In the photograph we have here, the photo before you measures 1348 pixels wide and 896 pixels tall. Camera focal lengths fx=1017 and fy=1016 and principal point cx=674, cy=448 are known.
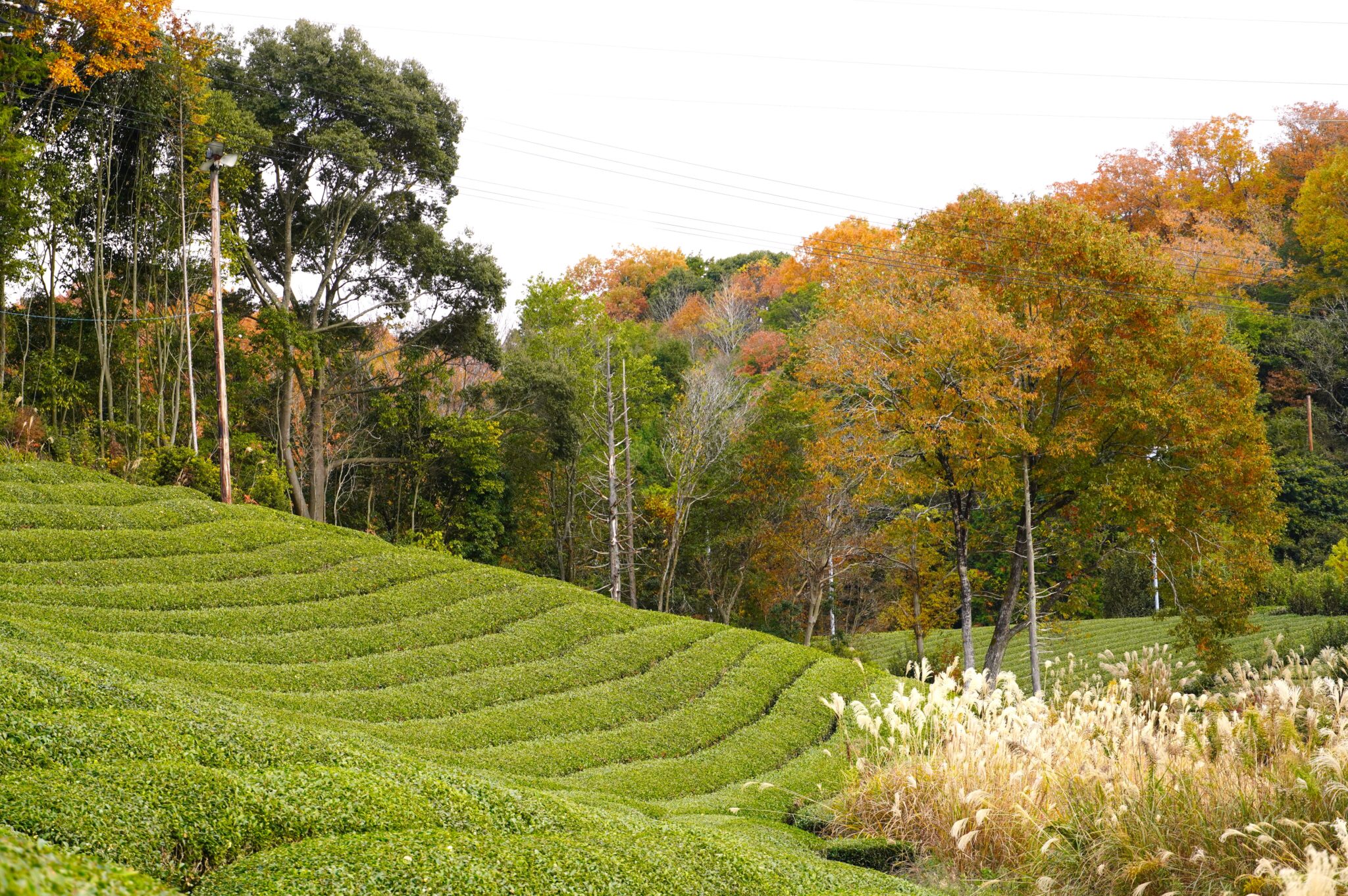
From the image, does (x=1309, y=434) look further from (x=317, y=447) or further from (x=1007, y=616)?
(x=317, y=447)

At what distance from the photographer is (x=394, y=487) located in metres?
30.1

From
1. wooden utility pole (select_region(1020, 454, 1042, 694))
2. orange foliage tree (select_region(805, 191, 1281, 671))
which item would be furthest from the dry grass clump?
orange foliage tree (select_region(805, 191, 1281, 671))

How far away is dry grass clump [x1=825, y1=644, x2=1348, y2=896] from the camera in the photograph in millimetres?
5410

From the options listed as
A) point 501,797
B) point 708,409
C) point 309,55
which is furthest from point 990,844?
point 309,55

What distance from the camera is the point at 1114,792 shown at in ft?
19.5

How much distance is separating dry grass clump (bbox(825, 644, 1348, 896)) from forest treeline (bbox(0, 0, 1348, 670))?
11039 millimetres

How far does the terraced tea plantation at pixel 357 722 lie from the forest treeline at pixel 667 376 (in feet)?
17.3

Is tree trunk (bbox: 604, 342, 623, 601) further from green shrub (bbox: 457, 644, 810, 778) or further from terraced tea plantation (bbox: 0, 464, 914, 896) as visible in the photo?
green shrub (bbox: 457, 644, 810, 778)

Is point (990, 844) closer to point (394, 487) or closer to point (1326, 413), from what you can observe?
point (394, 487)

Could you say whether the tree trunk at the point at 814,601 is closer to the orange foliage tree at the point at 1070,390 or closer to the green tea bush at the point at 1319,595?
the orange foliage tree at the point at 1070,390

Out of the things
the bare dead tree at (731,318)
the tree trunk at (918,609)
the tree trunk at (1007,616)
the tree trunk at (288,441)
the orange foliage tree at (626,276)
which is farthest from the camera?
the orange foliage tree at (626,276)

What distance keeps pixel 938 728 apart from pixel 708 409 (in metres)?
18.0

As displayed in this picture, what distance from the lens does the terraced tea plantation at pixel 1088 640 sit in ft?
74.9

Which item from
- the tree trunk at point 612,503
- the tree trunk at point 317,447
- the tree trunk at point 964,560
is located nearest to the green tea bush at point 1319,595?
the tree trunk at point 964,560
